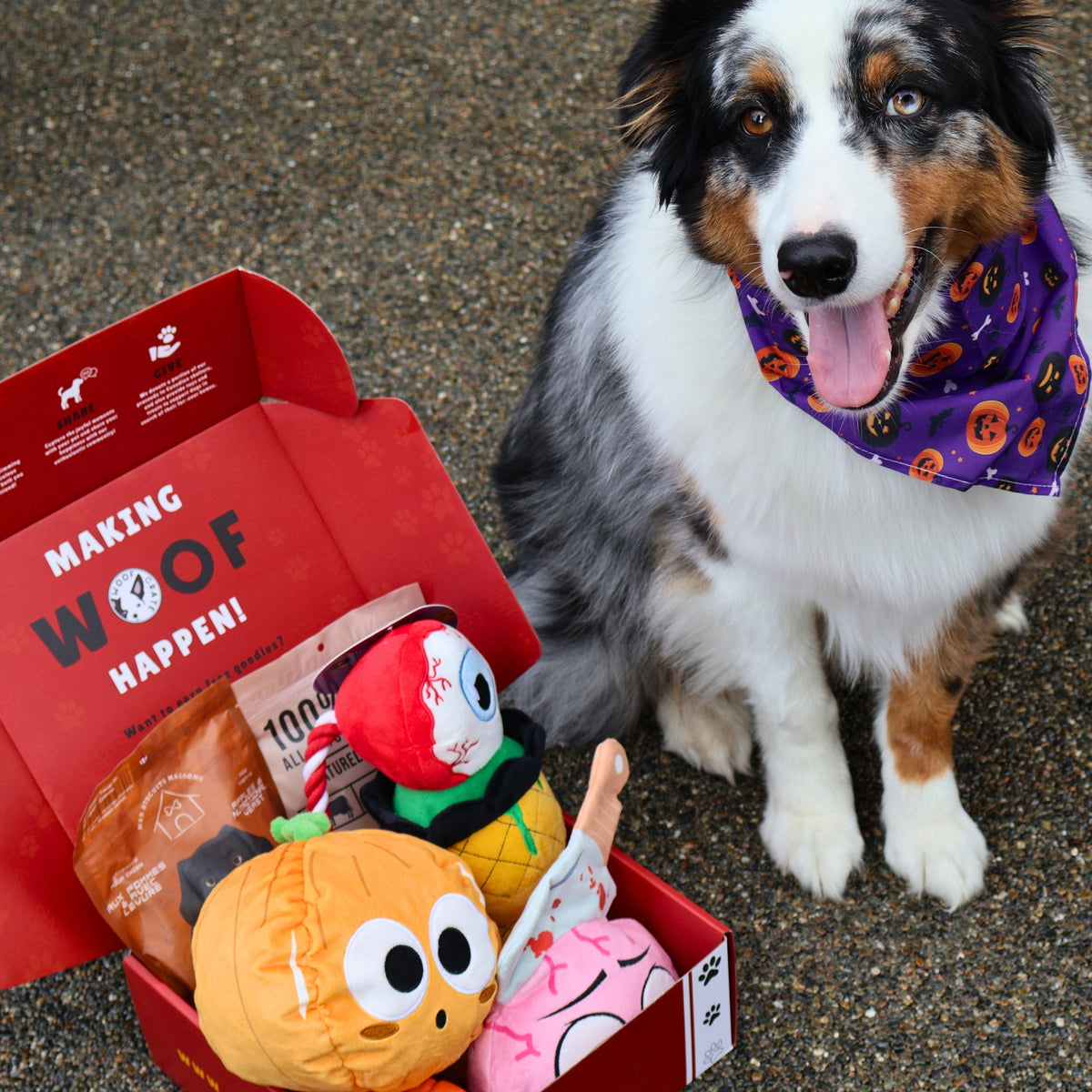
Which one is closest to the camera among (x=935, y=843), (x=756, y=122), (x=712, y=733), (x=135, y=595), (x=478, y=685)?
(x=756, y=122)

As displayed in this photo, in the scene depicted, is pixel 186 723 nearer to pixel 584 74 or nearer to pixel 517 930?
pixel 517 930

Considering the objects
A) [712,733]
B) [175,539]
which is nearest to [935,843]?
[712,733]

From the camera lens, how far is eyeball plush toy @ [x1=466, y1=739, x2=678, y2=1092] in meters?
1.58

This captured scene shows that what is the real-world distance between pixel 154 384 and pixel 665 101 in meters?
0.85

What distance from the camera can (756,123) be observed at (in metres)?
1.52

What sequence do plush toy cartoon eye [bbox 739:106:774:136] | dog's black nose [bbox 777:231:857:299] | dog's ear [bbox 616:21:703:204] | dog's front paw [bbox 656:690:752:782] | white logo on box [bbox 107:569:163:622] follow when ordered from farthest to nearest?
dog's front paw [bbox 656:690:752:782] < white logo on box [bbox 107:569:163:622] < dog's ear [bbox 616:21:703:204] < plush toy cartoon eye [bbox 739:106:774:136] < dog's black nose [bbox 777:231:857:299]

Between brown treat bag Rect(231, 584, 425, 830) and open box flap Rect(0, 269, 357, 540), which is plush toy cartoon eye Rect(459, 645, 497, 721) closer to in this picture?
brown treat bag Rect(231, 584, 425, 830)

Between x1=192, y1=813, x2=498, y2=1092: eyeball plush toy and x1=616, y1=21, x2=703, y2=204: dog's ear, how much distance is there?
0.98 meters

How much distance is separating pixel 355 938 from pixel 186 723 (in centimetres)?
48

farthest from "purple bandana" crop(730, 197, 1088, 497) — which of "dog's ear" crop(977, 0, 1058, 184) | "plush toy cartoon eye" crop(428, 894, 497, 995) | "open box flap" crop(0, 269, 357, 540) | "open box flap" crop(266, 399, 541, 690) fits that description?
"plush toy cartoon eye" crop(428, 894, 497, 995)

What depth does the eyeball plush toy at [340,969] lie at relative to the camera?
1.43 meters

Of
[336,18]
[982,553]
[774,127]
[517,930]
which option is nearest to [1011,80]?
[774,127]

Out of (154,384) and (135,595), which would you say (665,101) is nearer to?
(154,384)

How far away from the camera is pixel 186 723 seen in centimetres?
178
